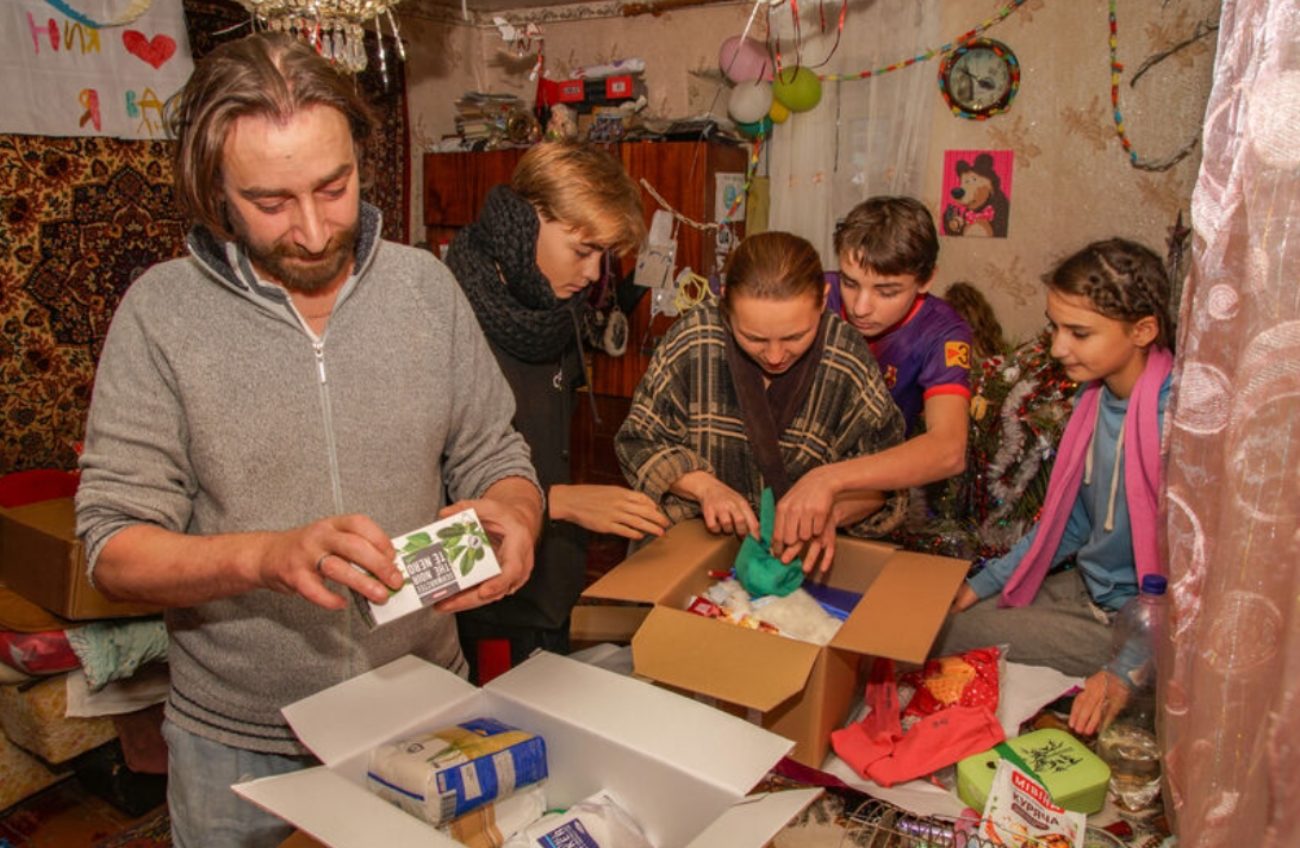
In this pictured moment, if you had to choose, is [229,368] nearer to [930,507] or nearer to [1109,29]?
[930,507]

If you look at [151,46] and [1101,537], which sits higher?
[151,46]

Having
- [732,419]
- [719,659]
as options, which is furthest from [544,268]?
[719,659]

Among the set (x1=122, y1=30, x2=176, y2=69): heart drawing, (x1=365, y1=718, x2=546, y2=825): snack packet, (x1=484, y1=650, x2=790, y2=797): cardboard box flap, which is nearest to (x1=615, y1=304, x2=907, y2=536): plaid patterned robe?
(x1=484, y1=650, x2=790, y2=797): cardboard box flap

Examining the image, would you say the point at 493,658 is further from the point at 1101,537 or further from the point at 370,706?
the point at 1101,537

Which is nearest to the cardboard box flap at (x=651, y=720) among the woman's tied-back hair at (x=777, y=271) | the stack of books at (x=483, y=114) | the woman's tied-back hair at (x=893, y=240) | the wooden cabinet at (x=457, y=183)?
the woman's tied-back hair at (x=777, y=271)

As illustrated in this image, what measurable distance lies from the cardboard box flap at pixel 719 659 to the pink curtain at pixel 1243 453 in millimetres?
427

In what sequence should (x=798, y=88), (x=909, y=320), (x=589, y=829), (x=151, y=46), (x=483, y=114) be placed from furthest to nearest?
(x=483, y=114) < (x=798, y=88) < (x=151, y=46) < (x=909, y=320) < (x=589, y=829)

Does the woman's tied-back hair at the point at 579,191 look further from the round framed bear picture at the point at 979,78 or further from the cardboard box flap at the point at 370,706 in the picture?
the round framed bear picture at the point at 979,78

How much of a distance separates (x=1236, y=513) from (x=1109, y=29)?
3003 millimetres

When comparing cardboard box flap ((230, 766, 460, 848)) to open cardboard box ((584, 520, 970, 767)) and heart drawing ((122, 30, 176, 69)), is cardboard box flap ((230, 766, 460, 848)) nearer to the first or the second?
open cardboard box ((584, 520, 970, 767))

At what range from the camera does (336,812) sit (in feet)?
2.78

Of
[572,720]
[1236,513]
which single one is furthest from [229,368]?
[1236,513]

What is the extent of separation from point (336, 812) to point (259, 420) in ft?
1.57

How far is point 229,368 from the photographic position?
1.10 m
